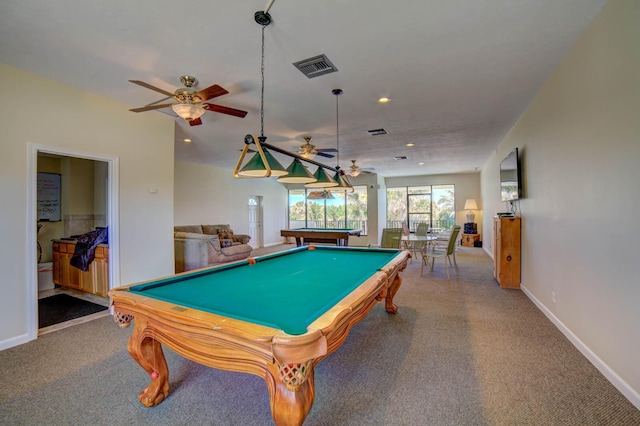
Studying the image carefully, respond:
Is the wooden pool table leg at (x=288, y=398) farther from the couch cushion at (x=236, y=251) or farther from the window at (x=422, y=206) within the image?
the window at (x=422, y=206)

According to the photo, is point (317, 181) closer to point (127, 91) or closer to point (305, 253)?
point (305, 253)

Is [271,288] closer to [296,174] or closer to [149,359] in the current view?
[149,359]

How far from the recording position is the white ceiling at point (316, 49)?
2004mm

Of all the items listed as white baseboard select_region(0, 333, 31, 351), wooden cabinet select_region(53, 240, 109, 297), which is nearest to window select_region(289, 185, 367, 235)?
wooden cabinet select_region(53, 240, 109, 297)

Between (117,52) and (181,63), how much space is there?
0.51 m

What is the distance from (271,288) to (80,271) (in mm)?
4102

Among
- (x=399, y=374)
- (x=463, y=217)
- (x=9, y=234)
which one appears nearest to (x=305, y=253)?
(x=399, y=374)

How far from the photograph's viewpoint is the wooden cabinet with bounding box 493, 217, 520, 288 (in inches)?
173

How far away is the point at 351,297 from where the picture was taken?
1.65 m

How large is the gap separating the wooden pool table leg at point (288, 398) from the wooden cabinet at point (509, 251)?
172 inches

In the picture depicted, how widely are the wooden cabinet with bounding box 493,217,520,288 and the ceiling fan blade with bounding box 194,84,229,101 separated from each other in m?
4.40

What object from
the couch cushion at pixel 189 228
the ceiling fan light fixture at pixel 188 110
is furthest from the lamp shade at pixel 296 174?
the couch cushion at pixel 189 228

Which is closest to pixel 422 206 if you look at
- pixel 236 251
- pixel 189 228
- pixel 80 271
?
pixel 236 251

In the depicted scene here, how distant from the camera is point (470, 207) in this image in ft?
31.5
